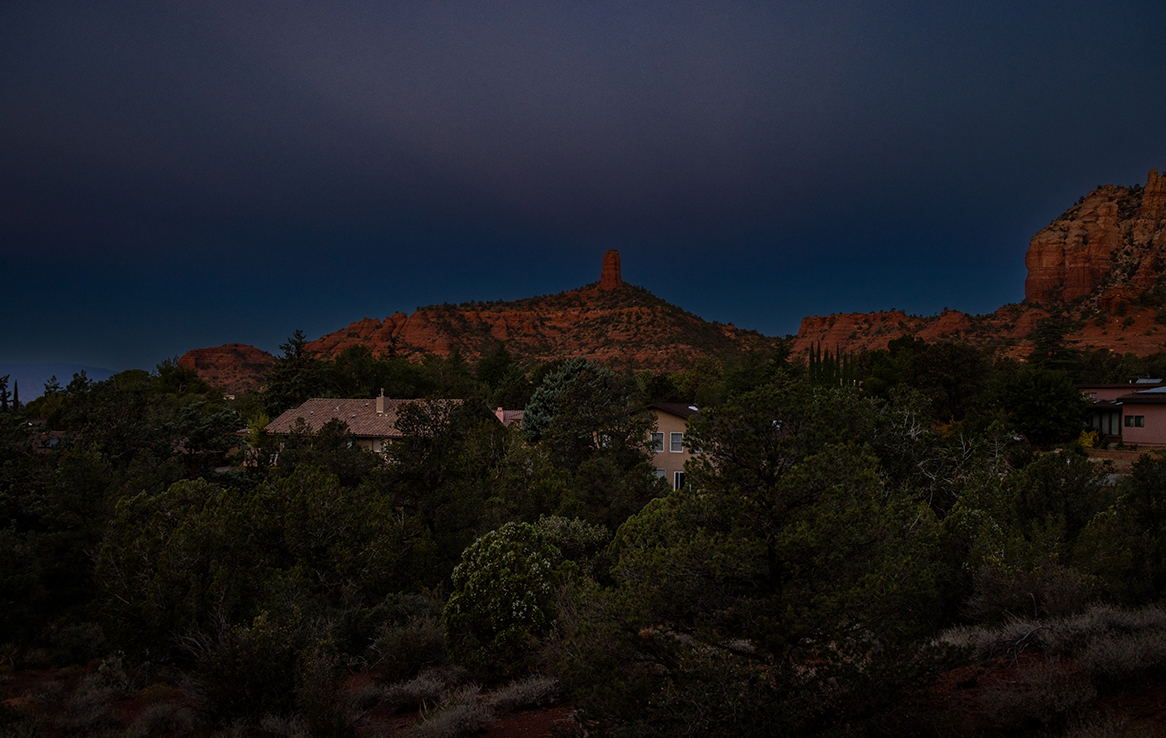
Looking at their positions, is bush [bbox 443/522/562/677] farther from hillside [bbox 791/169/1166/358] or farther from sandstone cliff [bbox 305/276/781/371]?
sandstone cliff [bbox 305/276/781/371]

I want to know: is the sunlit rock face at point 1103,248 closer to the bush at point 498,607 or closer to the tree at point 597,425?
the tree at point 597,425

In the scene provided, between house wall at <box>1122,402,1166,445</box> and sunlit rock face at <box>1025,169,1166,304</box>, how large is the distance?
2201 inches

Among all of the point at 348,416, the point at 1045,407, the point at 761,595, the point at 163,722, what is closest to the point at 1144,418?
the point at 1045,407

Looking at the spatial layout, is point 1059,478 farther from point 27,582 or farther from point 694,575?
point 27,582

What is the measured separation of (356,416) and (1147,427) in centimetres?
4892

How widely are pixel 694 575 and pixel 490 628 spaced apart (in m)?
5.65

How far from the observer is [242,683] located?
8.22m

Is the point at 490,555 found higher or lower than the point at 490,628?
higher

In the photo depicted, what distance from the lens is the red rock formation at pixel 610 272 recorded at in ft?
485

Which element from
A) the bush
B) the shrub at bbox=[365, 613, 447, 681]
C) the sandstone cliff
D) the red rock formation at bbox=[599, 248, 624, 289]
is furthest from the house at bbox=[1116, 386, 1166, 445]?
the red rock formation at bbox=[599, 248, 624, 289]

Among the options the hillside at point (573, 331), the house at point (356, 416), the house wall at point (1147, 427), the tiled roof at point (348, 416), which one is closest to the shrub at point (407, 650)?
the house at point (356, 416)

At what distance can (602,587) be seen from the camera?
9781 mm

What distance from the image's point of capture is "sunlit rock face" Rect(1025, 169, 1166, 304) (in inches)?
3356

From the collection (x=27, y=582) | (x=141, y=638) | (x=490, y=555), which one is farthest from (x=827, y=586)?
(x=27, y=582)
